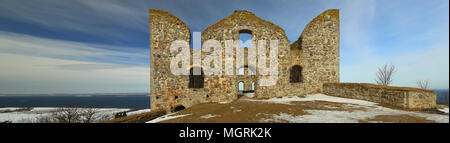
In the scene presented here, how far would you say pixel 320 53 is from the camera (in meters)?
12.0

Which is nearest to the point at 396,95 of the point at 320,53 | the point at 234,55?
the point at 320,53

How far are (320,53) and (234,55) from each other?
701 cm

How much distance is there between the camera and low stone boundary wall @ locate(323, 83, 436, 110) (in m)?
6.80

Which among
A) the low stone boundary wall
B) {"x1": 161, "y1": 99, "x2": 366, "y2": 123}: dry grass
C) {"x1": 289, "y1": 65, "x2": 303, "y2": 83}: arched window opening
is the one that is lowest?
{"x1": 161, "y1": 99, "x2": 366, "y2": 123}: dry grass

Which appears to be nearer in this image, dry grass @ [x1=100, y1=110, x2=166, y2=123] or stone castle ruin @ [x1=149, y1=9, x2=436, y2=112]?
dry grass @ [x1=100, y1=110, x2=166, y2=123]

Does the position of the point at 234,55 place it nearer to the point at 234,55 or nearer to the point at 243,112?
the point at 234,55

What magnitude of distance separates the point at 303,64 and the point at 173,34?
1011cm

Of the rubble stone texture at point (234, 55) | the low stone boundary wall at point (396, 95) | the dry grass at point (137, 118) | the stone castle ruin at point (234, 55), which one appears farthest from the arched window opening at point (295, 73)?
the dry grass at point (137, 118)

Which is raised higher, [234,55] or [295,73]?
[234,55]

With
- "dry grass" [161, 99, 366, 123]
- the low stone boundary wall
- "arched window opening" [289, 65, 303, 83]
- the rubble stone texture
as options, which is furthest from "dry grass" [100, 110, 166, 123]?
the low stone boundary wall

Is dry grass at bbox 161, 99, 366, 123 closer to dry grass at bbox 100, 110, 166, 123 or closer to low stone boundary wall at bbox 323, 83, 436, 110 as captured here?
dry grass at bbox 100, 110, 166, 123

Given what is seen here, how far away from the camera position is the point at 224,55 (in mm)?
10266

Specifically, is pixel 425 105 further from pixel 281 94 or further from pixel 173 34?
pixel 173 34
